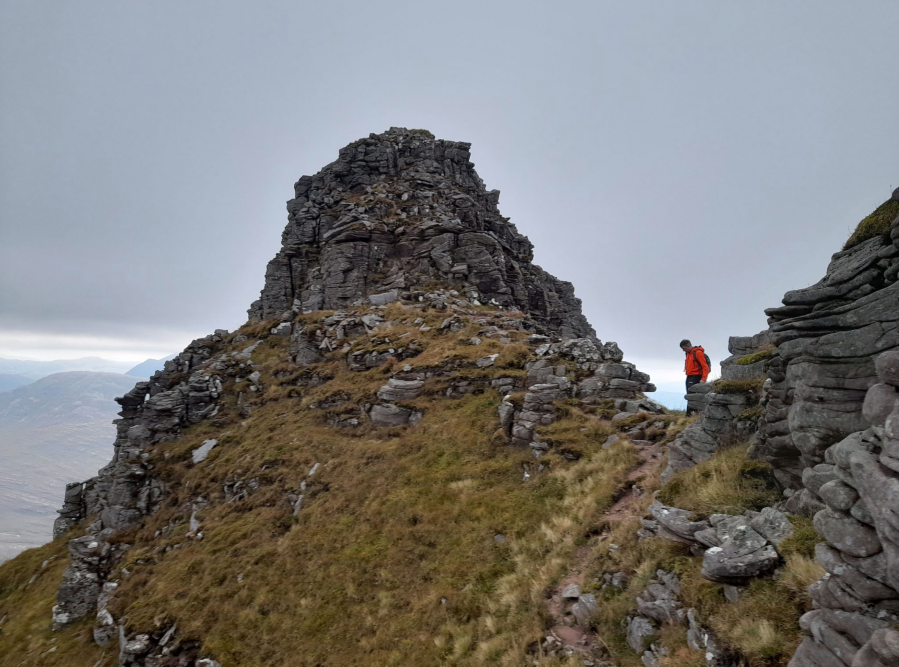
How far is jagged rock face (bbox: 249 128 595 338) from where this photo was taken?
54.6 meters

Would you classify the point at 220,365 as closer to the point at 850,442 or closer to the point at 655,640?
the point at 655,640

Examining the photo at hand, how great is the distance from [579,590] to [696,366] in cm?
1340

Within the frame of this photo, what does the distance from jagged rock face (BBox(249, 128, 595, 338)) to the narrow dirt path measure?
123 feet

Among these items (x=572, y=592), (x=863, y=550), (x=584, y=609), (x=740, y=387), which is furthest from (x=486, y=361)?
(x=863, y=550)

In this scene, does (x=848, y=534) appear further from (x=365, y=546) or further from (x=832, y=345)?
(x=365, y=546)

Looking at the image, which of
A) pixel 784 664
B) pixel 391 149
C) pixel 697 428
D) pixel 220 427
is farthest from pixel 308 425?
pixel 391 149

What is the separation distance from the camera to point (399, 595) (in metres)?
16.3

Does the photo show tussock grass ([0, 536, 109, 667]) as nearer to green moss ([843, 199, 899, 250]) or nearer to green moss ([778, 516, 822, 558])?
green moss ([778, 516, 822, 558])

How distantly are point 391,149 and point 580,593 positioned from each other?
72585 millimetres

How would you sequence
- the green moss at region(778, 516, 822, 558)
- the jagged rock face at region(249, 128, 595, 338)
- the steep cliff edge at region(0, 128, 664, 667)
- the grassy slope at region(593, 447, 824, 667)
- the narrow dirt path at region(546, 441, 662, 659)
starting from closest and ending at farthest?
the grassy slope at region(593, 447, 824, 667) < the green moss at region(778, 516, 822, 558) < the narrow dirt path at region(546, 441, 662, 659) < the steep cliff edge at region(0, 128, 664, 667) < the jagged rock face at region(249, 128, 595, 338)

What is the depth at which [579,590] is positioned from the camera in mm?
11938

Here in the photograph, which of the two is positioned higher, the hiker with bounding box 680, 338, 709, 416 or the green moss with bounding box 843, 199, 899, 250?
the green moss with bounding box 843, 199, 899, 250

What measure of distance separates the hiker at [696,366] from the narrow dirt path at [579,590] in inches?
193

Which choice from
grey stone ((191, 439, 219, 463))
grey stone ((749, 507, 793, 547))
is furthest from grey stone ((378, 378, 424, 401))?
grey stone ((749, 507, 793, 547))
